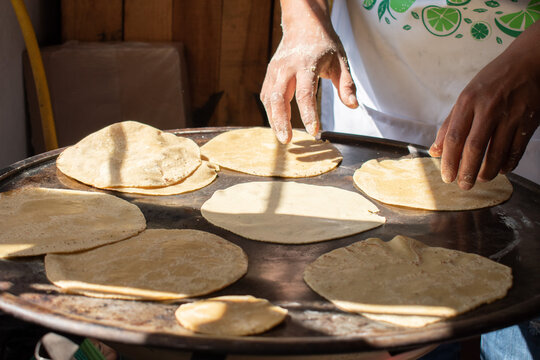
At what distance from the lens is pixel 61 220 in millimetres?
1625

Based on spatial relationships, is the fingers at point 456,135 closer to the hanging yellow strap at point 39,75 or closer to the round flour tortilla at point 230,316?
the round flour tortilla at point 230,316

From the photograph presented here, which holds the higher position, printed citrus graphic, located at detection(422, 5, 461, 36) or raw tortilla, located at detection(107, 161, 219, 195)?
printed citrus graphic, located at detection(422, 5, 461, 36)

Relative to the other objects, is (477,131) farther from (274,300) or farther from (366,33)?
(366,33)

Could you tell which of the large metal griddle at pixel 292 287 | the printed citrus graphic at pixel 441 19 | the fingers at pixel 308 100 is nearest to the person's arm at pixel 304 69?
the fingers at pixel 308 100

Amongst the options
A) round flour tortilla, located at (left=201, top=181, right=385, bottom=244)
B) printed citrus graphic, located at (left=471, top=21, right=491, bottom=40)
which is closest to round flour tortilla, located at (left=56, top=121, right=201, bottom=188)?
round flour tortilla, located at (left=201, top=181, right=385, bottom=244)

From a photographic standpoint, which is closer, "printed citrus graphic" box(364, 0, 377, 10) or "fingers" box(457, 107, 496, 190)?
"fingers" box(457, 107, 496, 190)

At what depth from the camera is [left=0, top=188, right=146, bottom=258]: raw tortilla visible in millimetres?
1492

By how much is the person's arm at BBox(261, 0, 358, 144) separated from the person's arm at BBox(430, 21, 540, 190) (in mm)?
497

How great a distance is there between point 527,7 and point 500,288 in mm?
1071

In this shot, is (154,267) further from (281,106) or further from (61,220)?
(281,106)

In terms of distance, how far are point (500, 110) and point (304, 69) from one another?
29.2 inches

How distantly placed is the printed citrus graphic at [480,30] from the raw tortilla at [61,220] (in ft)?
4.41

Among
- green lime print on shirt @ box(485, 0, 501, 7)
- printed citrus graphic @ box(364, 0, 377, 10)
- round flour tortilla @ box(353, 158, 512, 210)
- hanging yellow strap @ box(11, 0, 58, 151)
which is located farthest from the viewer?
hanging yellow strap @ box(11, 0, 58, 151)

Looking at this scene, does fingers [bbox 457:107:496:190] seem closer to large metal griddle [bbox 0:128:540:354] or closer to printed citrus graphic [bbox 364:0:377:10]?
large metal griddle [bbox 0:128:540:354]
